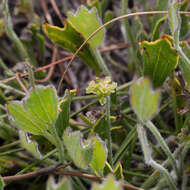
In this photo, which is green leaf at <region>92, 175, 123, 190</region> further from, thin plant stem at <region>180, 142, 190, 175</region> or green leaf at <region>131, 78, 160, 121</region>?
thin plant stem at <region>180, 142, 190, 175</region>

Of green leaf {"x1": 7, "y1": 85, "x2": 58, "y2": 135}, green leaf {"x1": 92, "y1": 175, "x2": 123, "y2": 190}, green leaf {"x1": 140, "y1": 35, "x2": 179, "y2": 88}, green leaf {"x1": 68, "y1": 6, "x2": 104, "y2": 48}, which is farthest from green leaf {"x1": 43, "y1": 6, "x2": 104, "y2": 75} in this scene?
green leaf {"x1": 92, "y1": 175, "x2": 123, "y2": 190}

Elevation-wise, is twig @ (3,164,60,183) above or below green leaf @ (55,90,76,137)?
below

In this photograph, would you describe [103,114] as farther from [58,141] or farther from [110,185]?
[110,185]

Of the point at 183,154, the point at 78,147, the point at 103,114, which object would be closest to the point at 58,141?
the point at 78,147

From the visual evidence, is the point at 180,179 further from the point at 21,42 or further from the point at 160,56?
the point at 21,42

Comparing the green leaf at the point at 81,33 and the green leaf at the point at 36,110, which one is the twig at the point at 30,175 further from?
the green leaf at the point at 81,33

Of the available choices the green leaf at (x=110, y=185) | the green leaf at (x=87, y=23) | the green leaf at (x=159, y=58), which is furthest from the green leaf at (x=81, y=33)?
the green leaf at (x=110, y=185)
